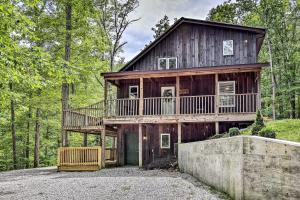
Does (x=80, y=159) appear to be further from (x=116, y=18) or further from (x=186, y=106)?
(x=116, y=18)

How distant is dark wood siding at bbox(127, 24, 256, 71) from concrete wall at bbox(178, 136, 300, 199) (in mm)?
11693

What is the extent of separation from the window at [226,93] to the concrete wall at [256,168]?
9961 millimetres

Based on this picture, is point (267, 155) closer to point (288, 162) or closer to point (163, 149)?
point (288, 162)

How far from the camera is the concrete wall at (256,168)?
5.34 metres

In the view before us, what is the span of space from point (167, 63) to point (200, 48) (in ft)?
7.76

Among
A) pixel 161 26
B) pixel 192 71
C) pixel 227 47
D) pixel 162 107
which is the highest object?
pixel 161 26

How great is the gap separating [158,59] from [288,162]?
634 inches

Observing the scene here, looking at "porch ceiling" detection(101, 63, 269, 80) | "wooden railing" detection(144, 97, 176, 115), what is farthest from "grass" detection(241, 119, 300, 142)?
"wooden railing" detection(144, 97, 176, 115)

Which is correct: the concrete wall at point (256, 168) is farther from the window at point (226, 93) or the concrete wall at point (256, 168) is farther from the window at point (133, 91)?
the window at point (133, 91)

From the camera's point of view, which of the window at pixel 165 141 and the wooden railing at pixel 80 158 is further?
the window at pixel 165 141

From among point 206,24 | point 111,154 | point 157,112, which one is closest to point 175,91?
point 157,112

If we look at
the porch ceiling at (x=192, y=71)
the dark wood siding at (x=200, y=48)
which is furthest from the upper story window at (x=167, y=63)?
the porch ceiling at (x=192, y=71)

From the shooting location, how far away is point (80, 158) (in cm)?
1725

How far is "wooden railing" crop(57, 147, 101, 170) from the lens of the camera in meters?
17.0
